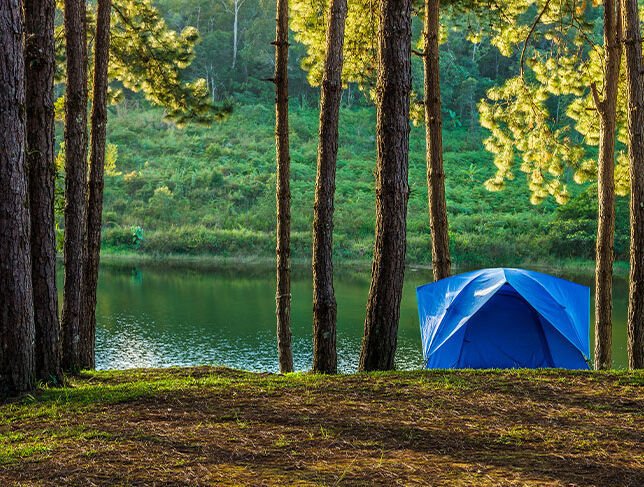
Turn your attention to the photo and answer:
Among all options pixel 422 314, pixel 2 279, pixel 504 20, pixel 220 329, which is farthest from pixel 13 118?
pixel 220 329

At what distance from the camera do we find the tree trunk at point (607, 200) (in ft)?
32.1

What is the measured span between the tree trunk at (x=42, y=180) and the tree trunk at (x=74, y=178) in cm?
120

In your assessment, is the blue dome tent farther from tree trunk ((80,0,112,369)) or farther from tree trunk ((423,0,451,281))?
tree trunk ((80,0,112,369))

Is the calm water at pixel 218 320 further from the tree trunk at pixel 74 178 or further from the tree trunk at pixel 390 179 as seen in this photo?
the tree trunk at pixel 390 179

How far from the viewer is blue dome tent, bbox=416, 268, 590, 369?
9914 millimetres

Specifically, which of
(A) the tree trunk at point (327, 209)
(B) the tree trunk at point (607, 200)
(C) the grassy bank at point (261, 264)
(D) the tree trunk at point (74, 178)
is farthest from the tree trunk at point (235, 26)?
(D) the tree trunk at point (74, 178)

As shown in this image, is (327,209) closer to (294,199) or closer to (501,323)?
(501,323)

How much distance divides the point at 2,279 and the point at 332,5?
4418 millimetres

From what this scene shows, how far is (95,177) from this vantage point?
320 inches

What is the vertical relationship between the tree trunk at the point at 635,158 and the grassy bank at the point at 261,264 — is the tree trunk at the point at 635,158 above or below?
above

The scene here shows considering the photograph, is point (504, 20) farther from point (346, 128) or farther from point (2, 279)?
point (346, 128)

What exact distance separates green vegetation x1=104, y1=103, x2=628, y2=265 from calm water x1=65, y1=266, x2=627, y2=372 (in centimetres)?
544

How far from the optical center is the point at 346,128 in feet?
159

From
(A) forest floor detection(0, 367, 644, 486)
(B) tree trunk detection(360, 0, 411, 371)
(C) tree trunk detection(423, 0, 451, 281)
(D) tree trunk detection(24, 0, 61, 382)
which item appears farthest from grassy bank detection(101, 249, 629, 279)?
(A) forest floor detection(0, 367, 644, 486)
